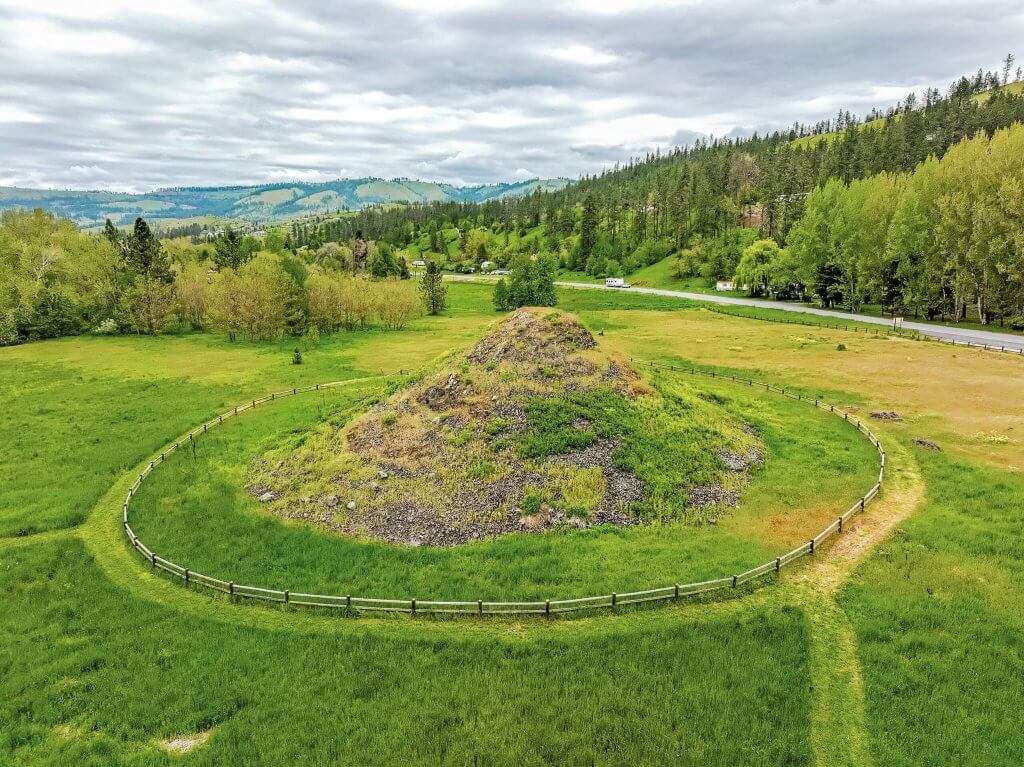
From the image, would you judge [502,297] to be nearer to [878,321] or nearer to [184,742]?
[878,321]

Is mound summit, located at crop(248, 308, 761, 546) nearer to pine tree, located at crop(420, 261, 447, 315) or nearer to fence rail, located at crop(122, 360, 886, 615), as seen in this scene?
fence rail, located at crop(122, 360, 886, 615)

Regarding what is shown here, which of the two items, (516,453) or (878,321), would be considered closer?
(516,453)

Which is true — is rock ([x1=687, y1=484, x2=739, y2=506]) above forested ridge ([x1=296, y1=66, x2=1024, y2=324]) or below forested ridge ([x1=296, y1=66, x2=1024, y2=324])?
below

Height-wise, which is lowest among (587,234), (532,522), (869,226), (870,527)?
(870,527)

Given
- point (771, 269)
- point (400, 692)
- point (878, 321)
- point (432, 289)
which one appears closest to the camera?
point (400, 692)

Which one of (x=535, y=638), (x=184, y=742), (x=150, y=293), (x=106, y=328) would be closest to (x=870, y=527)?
(x=535, y=638)

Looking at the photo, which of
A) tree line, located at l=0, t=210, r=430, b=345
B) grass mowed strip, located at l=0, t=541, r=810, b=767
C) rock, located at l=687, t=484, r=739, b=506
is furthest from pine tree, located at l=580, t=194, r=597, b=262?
grass mowed strip, located at l=0, t=541, r=810, b=767

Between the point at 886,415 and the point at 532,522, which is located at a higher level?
the point at 886,415

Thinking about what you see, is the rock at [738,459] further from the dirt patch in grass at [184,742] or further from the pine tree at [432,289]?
the pine tree at [432,289]
